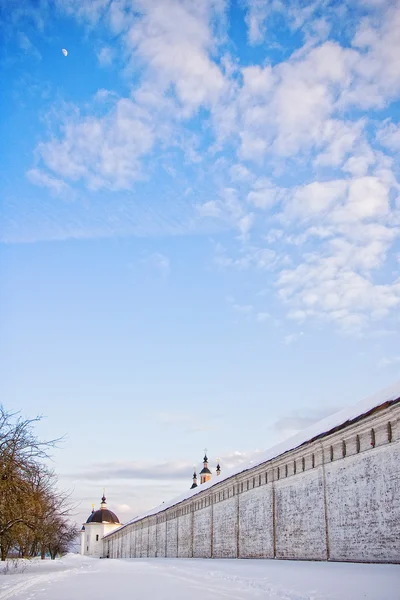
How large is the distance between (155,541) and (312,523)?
1036 inches

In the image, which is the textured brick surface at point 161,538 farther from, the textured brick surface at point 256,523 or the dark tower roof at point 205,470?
the dark tower roof at point 205,470

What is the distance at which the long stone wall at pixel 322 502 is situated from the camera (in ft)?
40.1

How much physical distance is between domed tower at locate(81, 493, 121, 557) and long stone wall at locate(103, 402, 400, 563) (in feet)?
239

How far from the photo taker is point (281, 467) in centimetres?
1825

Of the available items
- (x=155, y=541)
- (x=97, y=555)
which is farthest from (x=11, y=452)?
(x=97, y=555)

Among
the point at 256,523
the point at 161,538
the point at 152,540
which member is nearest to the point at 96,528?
the point at 152,540

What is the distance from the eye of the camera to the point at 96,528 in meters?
93.4

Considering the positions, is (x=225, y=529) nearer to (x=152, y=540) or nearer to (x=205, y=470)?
(x=152, y=540)

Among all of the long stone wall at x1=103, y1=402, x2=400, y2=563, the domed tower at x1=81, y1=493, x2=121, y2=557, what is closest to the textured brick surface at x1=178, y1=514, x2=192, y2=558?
the long stone wall at x1=103, y1=402, x2=400, y2=563

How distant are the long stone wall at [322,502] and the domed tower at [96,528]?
72935 mm

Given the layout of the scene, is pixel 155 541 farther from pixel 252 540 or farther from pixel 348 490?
pixel 348 490

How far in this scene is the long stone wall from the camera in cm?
1222

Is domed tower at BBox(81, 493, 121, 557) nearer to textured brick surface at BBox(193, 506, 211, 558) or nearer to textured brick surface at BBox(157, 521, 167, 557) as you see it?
textured brick surface at BBox(157, 521, 167, 557)

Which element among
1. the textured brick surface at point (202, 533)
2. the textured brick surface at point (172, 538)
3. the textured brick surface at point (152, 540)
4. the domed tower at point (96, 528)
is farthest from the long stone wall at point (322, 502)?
the domed tower at point (96, 528)
